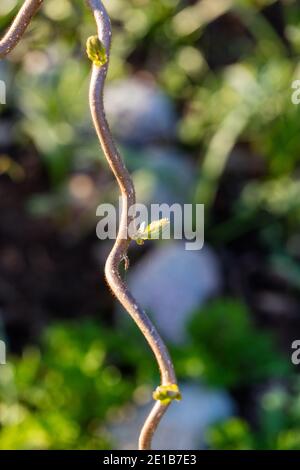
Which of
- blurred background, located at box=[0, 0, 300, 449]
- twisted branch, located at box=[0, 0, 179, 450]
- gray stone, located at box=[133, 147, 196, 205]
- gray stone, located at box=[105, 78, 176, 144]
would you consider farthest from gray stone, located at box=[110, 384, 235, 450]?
twisted branch, located at box=[0, 0, 179, 450]

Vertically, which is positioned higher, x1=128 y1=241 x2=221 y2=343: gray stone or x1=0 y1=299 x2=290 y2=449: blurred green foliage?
x1=128 y1=241 x2=221 y2=343: gray stone

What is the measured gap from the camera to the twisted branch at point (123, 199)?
77cm

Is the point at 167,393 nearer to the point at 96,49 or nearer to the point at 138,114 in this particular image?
the point at 96,49

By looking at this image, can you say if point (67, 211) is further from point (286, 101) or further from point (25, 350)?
point (286, 101)

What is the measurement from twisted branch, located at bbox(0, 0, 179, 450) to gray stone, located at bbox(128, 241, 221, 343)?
2137mm

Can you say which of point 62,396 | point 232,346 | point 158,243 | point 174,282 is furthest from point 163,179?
point 62,396

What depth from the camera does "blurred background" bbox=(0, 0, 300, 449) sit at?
2.36 metres

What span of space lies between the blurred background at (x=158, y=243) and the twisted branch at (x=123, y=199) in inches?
53.7

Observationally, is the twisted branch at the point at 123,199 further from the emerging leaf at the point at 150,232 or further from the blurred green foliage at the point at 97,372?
the blurred green foliage at the point at 97,372

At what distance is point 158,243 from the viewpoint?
Result: 10.3ft

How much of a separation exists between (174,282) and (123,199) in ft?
7.35

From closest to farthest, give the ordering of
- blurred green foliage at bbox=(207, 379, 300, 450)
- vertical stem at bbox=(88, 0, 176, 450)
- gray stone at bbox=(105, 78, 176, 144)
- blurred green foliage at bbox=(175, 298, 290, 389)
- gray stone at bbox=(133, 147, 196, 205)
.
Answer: vertical stem at bbox=(88, 0, 176, 450) → blurred green foliage at bbox=(207, 379, 300, 450) → blurred green foliage at bbox=(175, 298, 290, 389) → gray stone at bbox=(133, 147, 196, 205) → gray stone at bbox=(105, 78, 176, 144)

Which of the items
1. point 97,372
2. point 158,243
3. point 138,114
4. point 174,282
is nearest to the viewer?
point 97,372

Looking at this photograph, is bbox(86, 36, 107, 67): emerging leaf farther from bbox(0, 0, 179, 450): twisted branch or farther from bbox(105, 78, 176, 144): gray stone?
bbox(105, 78, 176, 144): gray stone
